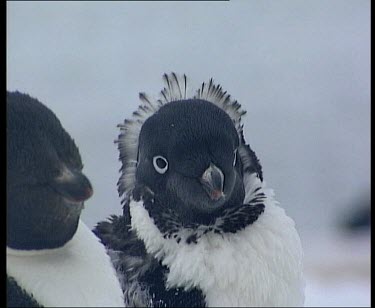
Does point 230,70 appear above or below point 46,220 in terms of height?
above

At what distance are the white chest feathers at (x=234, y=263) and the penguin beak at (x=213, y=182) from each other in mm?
58

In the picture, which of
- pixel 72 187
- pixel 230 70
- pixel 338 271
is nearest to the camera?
pixel 72 187

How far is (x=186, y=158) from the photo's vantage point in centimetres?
60

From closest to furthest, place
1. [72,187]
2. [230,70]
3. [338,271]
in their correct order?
[72,187]
[230,70]
[338,271]

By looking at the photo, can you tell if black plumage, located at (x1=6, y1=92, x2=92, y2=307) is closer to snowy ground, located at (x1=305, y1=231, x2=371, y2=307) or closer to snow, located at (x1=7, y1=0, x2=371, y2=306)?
snow, located at (x1=7, y1=0, x2=371, y2=306)

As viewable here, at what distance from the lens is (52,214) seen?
0.56m

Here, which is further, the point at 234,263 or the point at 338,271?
the point at 338,271

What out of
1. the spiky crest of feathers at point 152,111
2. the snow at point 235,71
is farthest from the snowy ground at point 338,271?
the spiky crest of feathers at point 152,111

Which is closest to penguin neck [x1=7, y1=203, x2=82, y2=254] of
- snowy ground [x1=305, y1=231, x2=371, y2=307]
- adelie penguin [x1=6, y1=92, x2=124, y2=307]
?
adelie penguin [x1=6, y1=92, x2=124, y2=307]

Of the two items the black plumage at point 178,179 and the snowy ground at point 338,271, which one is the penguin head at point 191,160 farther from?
the snowy ground at point 338,271

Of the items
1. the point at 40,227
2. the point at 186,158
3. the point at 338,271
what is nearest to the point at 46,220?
the point at 40,227

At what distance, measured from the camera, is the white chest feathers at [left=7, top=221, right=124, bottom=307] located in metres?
0.58

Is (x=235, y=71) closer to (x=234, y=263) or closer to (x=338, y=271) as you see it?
(x=234, y=263)

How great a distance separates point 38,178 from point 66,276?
0.26 ft
